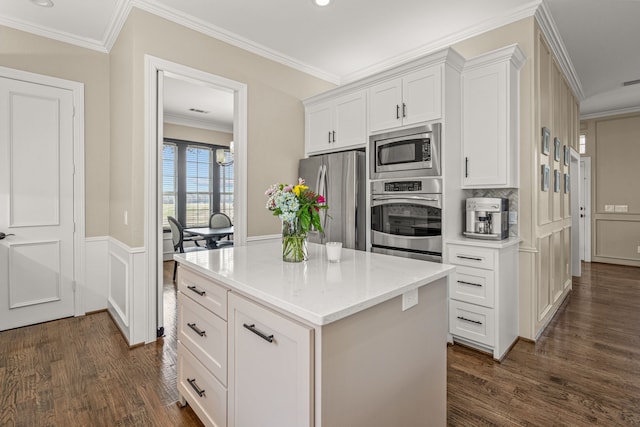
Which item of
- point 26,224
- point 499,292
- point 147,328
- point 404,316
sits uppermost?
point 26,224

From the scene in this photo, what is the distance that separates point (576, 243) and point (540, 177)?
3.04 meters

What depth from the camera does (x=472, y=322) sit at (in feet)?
8.86

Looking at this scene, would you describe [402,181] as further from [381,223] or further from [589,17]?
[589,17]

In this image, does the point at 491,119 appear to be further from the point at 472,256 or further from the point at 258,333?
the point at 258,333

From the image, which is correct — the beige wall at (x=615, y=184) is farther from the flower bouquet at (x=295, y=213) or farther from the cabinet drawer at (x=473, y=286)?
the flower bouquet at (x=295, y=213)

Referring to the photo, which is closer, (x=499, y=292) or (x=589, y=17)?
(x=499, y=292)

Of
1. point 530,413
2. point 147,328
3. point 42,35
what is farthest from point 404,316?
point 42,35

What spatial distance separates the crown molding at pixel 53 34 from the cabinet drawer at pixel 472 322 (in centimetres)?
435

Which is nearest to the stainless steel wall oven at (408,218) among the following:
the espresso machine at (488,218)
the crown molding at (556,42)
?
the espresso machine at (488,218)

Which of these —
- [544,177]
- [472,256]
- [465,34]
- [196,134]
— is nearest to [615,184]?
[544,177]

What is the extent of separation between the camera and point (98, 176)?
3.51 m

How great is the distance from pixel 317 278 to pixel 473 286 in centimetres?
179

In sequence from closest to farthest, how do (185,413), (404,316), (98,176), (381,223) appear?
(404,316) → (185,413) → (381,223) → (98,176)

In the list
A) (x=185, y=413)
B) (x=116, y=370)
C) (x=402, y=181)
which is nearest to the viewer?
(x=185, y=413)
